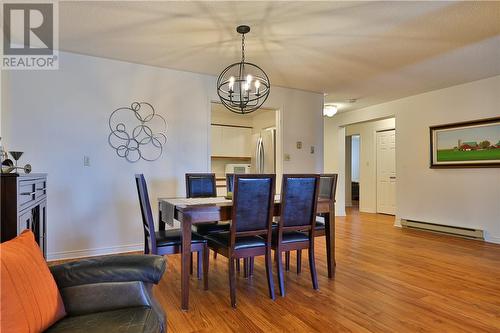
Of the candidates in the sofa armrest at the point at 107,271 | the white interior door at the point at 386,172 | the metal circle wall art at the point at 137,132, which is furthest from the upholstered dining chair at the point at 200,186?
the white interior door at the point at 386,172

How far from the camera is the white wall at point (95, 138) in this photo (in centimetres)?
333

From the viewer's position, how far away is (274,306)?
7.36 feet

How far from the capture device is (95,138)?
11.9ft

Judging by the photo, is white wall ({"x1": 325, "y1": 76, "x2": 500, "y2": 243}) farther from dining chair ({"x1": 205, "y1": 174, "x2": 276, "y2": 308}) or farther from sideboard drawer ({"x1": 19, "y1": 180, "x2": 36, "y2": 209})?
sideboard drawer ({"x1": 19, "y1": 180, "x2": 36, "y2": 209})

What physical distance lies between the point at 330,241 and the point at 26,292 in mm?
2366

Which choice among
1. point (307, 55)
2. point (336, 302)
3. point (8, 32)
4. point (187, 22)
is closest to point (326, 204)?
point (336, 302)

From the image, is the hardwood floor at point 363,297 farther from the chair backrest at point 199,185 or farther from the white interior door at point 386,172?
the white interior door at point 386,172

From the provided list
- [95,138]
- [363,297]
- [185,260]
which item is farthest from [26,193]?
[363,297]

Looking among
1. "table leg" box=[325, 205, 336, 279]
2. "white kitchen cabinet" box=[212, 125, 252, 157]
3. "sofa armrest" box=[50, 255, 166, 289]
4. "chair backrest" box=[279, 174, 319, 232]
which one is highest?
"white kitchen cabinet" box=[212, 125, 252, 157]

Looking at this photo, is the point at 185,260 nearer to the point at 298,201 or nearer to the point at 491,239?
the point at 298,201

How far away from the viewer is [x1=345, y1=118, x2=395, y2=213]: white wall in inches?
287

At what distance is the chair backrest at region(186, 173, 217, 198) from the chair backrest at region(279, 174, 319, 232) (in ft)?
3.89

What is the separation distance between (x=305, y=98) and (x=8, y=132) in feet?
13.6

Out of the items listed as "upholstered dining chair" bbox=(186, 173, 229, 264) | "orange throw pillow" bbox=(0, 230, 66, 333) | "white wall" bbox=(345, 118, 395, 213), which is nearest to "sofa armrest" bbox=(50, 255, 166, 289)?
"orange throw pillow" bbox=(0, 230, 66, 333)
